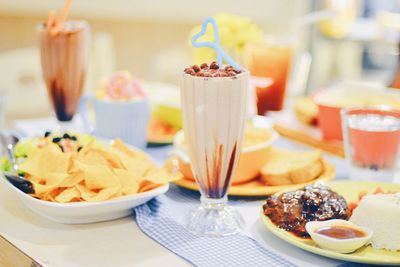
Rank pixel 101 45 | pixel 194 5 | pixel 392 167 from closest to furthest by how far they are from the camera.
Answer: pixel 392 167 < pixel 101 45 < pixel 194 5

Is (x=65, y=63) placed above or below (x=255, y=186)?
above

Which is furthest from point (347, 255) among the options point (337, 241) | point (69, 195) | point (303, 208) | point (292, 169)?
point (69, 195)

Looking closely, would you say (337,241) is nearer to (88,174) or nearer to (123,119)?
(88,174)

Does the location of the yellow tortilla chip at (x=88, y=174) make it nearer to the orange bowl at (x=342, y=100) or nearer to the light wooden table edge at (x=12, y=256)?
the light wooden table edge at (x=12, y=256)

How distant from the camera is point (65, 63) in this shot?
4.70 feet

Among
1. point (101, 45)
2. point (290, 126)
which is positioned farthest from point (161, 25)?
point (290, 126)

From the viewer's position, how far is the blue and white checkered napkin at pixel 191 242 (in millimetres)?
908

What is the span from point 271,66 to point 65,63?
2.01ft

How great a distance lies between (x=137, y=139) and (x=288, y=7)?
2.75m

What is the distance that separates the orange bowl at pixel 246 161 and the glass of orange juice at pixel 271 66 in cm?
54

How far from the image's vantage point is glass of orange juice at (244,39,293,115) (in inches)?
69.6

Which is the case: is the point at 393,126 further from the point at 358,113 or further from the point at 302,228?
the point at 302,228

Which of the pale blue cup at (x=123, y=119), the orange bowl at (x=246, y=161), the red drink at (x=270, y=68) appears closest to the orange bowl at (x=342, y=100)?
the red drink at (x=270, y=68)

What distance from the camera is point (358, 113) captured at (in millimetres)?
1316
